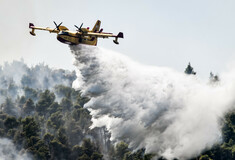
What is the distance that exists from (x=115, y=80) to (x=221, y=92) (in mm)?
19388

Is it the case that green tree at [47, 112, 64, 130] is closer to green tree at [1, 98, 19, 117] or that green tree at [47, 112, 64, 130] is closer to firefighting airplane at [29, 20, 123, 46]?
green tree at [1, 98, 19, 117]

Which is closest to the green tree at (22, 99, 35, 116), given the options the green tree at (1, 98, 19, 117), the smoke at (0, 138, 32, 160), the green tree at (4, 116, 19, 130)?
the green tree at (1, 98, 19, 117)

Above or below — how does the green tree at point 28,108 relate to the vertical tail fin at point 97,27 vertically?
above

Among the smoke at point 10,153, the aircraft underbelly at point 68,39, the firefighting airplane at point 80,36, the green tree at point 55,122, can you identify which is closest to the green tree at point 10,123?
the smoke at point 10,153

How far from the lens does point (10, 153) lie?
85.7 meters

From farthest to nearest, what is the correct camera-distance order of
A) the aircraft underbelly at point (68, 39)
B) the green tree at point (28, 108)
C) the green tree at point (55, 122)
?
the green tree at point (28, 108)
the green tree at point (55, 122)
the aircraft underbelly at point (68, 39)

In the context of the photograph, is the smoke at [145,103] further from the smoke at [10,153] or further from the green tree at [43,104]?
the green tree at [43,104]

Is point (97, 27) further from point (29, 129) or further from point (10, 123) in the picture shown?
point (10, 123)

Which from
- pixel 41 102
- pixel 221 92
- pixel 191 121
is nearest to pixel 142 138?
pixel 191 121

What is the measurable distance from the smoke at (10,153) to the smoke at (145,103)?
29972 mm

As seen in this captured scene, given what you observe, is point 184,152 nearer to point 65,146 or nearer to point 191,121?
point 191,121

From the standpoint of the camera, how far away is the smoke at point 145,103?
2231 inches

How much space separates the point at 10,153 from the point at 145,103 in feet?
131

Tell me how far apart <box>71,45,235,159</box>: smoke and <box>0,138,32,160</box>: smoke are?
2997cm
